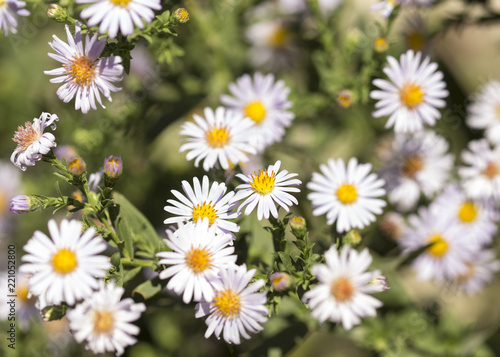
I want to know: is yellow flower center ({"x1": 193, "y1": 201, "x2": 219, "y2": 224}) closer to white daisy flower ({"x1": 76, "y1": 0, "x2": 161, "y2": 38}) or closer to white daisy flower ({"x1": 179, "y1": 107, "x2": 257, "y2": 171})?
white daisy flower ({"x1": 179, "y1": 107, "x2": 257, "y2": 171})

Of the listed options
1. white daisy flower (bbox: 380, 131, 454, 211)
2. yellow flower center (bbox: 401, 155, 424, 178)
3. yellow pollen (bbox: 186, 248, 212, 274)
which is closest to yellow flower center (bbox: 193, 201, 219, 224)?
yellow pollen (bbox: 186, 248, 212, 274)

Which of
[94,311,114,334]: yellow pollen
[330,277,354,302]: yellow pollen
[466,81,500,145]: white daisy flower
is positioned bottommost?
[94,311,114,334]: yellow pollen

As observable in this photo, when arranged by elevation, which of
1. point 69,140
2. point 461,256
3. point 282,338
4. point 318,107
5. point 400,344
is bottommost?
point 282,338

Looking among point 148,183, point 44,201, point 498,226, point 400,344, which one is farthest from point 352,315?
point 148,183

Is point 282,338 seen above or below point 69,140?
below

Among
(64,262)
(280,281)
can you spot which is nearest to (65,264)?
(64,262)

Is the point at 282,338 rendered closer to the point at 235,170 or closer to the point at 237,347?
the point at 237,347

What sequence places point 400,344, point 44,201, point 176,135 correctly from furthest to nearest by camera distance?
point 176,135 → point 400,344 → point 44,201

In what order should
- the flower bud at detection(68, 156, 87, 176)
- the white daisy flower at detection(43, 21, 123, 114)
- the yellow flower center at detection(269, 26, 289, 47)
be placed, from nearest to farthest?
the flower bud at detection(68, 156, 87, 176) < the white daisy flower at detection(43, 21, 123, 114) < the yellow flower center at detection(269, 26, 289, 47)
